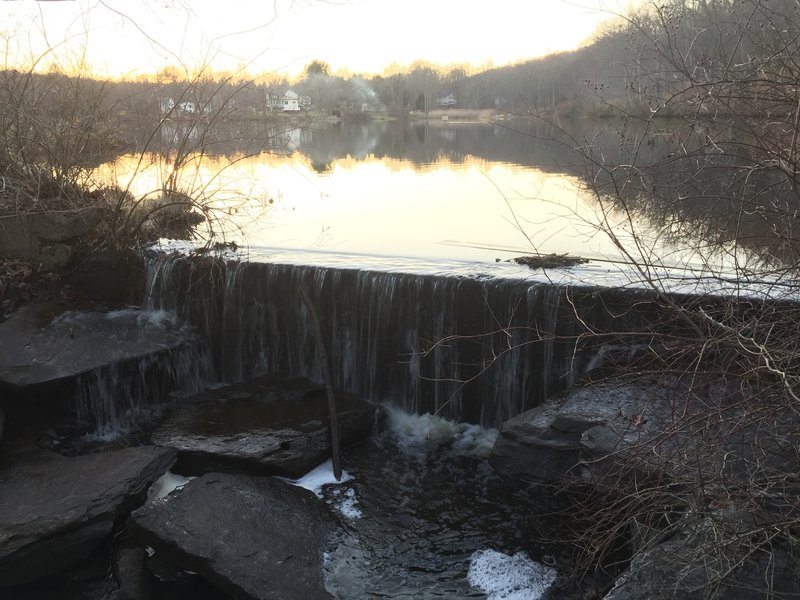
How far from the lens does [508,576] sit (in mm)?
4332

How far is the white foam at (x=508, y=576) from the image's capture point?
165 inches

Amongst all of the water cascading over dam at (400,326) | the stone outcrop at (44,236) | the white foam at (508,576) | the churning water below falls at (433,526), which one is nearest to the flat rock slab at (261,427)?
the churning water below falls at (433,526)

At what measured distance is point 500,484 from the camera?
548 centimetres

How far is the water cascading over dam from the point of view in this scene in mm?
6273

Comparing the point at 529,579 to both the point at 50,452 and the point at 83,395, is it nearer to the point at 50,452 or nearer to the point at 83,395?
the point at 50,452

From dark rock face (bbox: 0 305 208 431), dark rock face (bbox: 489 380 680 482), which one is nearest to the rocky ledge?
dark rock face (bbox: 489 380 680 482)

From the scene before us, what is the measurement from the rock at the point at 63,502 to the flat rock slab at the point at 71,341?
1036 millimetres

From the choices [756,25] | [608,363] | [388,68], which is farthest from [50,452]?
[388,68]

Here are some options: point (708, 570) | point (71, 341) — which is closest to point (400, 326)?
point (71, 341)

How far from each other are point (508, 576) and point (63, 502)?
324cm

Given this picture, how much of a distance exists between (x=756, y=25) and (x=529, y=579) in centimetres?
394

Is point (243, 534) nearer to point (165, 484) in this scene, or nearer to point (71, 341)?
point (165, 484)

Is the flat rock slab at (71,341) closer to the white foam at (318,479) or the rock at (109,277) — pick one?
the rock at (109,277)

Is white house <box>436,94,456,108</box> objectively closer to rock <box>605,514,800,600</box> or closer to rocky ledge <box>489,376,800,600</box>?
rocky ledge <box>489,376,800,600</box>
